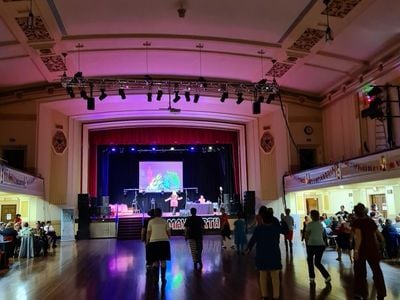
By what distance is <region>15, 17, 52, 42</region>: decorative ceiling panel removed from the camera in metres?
10.3

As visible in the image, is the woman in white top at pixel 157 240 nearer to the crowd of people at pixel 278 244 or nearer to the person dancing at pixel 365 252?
the crowd of people at pixel 278 244

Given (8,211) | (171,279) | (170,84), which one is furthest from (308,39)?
(8,211)

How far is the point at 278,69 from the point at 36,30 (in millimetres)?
7636

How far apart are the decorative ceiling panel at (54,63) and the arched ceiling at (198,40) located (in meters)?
0.03

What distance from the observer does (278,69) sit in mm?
14219

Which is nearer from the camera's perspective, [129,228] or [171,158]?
[129,228]

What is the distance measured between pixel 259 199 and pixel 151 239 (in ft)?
39.5

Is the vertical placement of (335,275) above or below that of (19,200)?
below

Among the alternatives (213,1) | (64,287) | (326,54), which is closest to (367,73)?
(326,54)

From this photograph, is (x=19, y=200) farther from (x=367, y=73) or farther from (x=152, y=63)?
(x=367, y=73)

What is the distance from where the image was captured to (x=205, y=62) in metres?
13.9

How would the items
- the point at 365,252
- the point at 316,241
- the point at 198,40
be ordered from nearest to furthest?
the point at 365,252 → the point at 316,241 → the point at 198,40

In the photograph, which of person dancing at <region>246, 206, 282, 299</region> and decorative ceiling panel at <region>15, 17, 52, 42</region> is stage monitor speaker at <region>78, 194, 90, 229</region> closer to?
decorative ceiling panel at <region>15, 17, 52, 42</region>

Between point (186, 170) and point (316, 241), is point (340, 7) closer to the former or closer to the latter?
point (316, 241)
